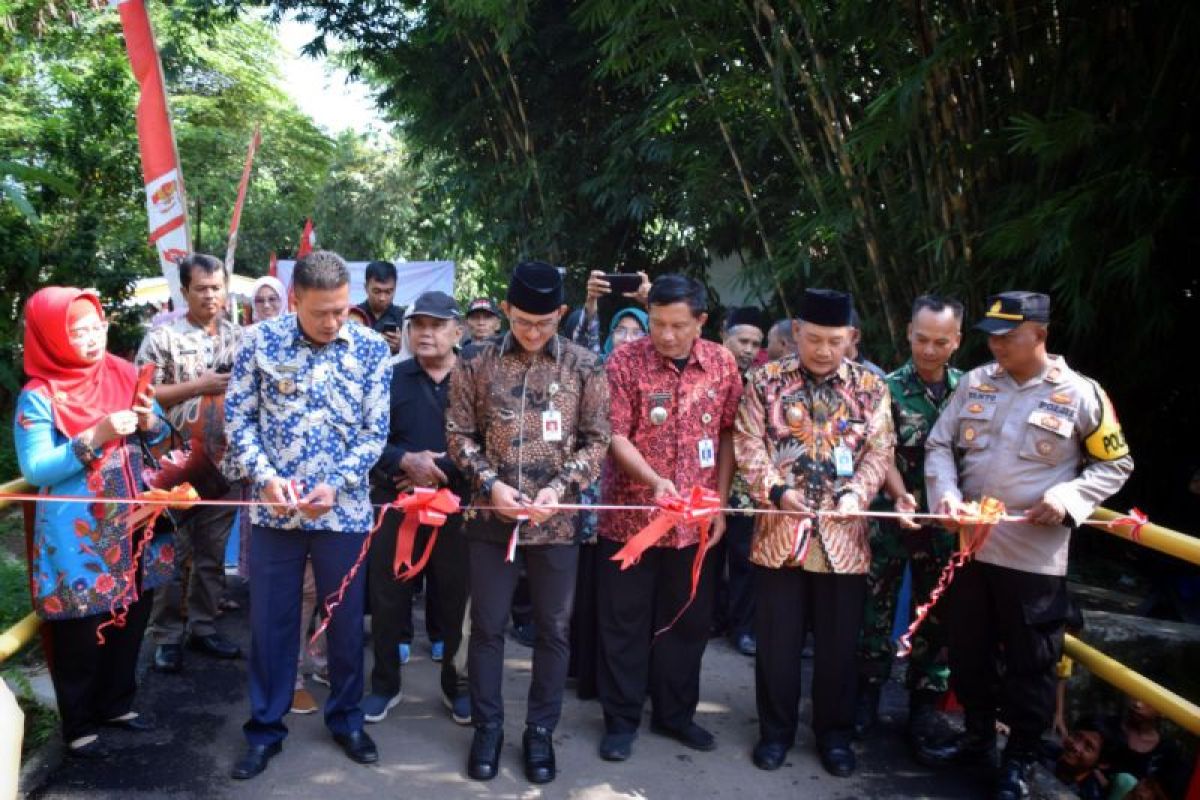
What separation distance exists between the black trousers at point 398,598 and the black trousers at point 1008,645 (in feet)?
6.23

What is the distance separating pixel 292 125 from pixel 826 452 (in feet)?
54.1

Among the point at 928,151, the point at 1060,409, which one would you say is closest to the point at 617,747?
the point at 1060,409

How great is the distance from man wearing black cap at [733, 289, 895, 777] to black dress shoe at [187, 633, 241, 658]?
2.43 m

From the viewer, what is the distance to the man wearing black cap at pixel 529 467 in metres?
3.54

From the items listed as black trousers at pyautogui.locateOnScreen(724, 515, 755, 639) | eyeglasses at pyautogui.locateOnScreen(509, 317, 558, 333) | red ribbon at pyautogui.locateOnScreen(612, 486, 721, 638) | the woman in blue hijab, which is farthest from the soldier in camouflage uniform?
the woman in blue hijab

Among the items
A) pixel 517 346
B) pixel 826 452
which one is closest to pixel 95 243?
pixel 517 346

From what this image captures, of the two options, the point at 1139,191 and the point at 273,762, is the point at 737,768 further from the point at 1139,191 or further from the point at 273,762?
the point at 1139,191

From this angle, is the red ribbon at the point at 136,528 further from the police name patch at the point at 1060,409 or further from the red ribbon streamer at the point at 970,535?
the police name patch at the point at 1060,409

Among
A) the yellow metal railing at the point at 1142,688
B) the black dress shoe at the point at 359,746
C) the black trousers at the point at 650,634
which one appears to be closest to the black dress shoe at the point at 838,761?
the black trousers at the point at 650,634

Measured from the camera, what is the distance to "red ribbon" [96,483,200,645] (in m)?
3.44

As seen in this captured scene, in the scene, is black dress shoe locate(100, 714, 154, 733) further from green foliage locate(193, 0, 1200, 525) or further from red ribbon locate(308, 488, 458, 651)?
green foliage locate(193, 0, 1200, 525)

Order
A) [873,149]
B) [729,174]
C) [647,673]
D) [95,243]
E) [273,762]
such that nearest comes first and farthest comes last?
[273,762] < [647,673] < [873,149] < [729,174] < [95,243]

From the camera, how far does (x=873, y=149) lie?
4848mm

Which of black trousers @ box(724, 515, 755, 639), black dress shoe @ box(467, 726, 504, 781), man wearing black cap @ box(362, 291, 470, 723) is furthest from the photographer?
black trousers @ box(724, 515, 755, 639)
